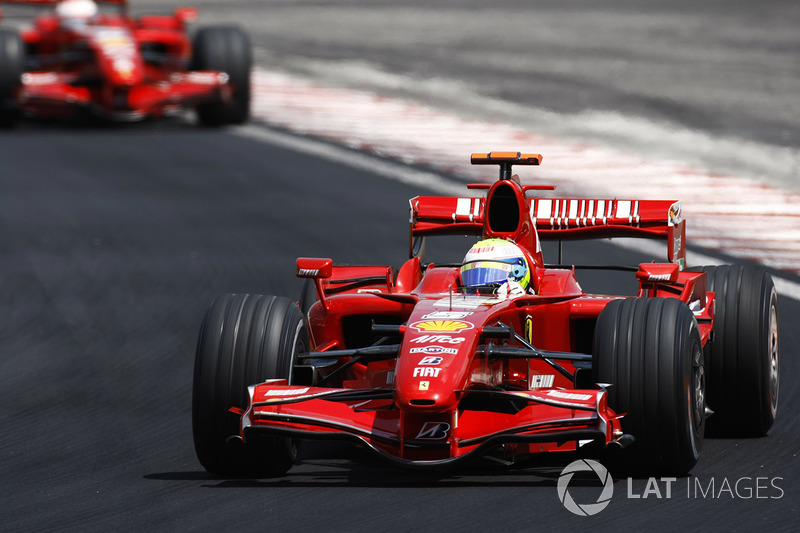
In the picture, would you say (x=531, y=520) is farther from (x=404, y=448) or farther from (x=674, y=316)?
(x=674, y=316)

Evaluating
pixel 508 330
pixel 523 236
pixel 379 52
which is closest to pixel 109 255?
pixel 523 236

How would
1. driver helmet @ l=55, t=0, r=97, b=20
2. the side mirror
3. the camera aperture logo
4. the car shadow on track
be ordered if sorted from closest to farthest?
the camera aperture logo < the car shadow on track < the side mirror < driver helmet @ l=55, t=0, r=97, b=20

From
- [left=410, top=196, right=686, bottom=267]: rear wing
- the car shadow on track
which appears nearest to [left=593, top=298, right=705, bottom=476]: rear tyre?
the car shadow on track

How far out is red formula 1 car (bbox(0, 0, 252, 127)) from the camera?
19766 mm

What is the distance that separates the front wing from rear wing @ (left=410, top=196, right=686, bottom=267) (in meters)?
2.24

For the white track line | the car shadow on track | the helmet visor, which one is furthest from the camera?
the white track line

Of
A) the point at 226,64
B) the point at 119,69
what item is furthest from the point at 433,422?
the point at 226,64

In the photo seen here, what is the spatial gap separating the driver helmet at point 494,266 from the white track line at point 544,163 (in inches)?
223

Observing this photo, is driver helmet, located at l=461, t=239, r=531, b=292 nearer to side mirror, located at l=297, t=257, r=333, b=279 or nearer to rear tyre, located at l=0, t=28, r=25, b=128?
side mirror, located at l=297, t=257, r=333, b=279

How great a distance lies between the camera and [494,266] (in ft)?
28.3

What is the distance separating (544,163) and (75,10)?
709 cm

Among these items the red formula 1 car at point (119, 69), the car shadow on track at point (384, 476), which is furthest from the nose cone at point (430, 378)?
the red formula 1 car at point (119, 69)

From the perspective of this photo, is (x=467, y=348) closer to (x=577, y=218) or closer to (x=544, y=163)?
(x=577, y=218)

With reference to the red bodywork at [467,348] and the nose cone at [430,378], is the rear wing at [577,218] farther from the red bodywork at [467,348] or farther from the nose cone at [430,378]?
the nose cone at [430,378]
